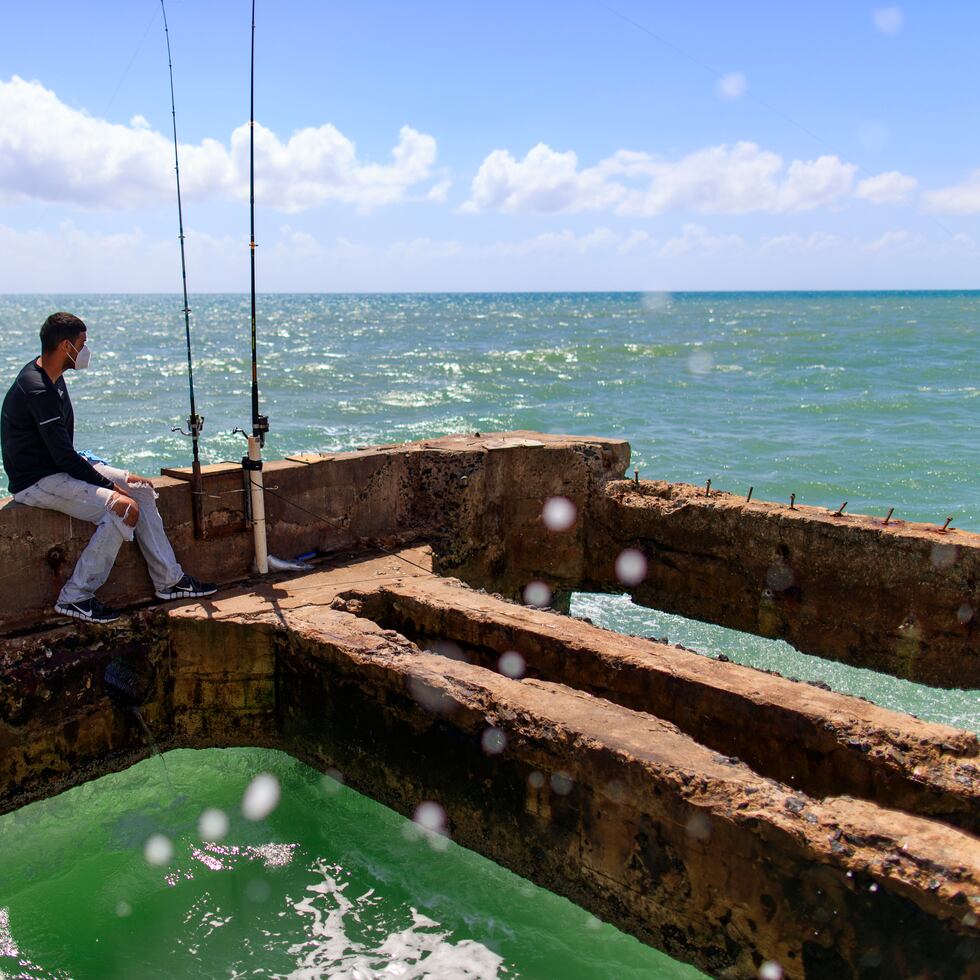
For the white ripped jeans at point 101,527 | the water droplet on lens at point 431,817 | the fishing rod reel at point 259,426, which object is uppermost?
the fishing rod reel at point 259,426

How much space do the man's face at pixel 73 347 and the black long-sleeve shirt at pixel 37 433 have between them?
143 mm

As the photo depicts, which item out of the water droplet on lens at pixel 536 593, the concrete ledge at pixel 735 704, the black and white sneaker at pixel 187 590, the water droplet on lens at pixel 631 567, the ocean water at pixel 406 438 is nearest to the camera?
Answer: the concrete ledge at pixel 735 704

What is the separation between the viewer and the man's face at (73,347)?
5.30 metres

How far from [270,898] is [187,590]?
202cm

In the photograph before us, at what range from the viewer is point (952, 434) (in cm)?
2225

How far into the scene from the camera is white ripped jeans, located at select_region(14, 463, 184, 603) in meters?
5.48

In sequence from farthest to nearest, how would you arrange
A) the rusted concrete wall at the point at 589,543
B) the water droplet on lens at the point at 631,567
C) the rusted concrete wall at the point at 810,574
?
1. the water droplet on lens at the point at 631,567
2. the rusted concrete wall at the point at 810,574
3. the rusted concrete wall at the point at 589,543

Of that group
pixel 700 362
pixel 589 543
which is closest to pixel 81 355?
pixel 589 543

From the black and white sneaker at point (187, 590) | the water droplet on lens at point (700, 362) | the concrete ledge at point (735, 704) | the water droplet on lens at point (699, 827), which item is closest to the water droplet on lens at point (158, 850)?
the black and white sneaker at point (187, 590)

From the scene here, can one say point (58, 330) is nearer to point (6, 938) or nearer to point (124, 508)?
point (124, 508)

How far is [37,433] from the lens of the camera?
539 centimetres

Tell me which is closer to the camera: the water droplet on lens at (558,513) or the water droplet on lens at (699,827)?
the water droplet on lens at (699,827)

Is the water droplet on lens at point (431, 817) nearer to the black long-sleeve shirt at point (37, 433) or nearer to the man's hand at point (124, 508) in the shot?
the man's hand at point (124, 508)

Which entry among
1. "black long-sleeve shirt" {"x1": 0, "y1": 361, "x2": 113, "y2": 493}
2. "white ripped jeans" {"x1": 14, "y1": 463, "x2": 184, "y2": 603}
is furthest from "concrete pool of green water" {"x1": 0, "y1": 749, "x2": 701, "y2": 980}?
"black long-sleeve shirt" {"x1": 0, "y1": 361, "x2": 113, "y2": 493}
